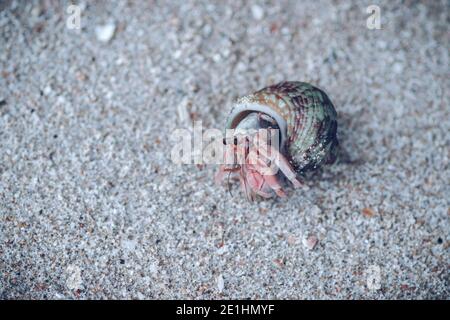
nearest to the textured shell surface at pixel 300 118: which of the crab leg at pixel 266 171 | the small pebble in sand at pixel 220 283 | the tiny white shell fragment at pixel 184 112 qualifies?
the crab leg at pixel 266 171

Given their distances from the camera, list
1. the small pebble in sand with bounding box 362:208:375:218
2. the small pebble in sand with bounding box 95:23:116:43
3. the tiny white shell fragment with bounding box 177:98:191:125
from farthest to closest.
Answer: the small pebble in sand with bounding box 95:23:116:43, the tiny white shell fragment with bounding box 177:98:191:125, the small pebble in sand with bounding box 362:208:375:218

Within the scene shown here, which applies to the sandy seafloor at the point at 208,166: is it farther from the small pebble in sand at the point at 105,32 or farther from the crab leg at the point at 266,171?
the crab leg at the point at 266,171

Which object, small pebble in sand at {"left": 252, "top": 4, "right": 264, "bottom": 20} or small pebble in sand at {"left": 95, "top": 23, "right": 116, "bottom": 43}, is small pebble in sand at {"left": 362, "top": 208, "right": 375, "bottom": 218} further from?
small pebble in sand at {"left": 95, "top": 23, "right": 116, "bottom": 43}

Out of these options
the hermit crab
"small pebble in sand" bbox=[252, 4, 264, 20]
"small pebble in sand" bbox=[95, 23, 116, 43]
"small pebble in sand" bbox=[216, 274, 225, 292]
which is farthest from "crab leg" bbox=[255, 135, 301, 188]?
"small pebble in sand" bbox=[95, 23, 116, 43]

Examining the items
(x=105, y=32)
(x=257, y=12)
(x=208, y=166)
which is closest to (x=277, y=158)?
(x=208, y=166)

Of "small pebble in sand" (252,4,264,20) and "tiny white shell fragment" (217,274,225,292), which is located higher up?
"small pebble in sand" (252,4,264,20)
